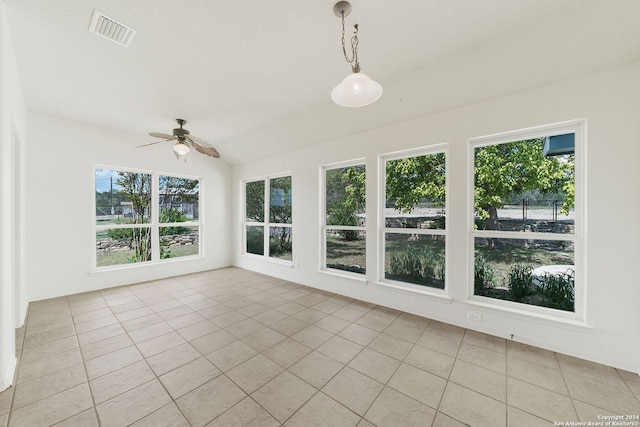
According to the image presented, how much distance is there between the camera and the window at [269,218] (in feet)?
17.1

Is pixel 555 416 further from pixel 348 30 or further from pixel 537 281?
pixel 348 30

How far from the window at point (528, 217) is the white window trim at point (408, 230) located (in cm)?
30

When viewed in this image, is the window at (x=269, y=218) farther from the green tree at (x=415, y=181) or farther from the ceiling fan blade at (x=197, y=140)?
the green tree at (x=415, y=181)

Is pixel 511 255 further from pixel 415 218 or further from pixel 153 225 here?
A: pixel 153 225

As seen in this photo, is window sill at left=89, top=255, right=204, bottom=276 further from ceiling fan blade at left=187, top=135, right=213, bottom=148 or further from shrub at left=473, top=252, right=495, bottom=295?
shrub at left=473, top=252, right=495, bottom=295

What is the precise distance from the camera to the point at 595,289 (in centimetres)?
229

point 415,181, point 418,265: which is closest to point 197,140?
point 415,181

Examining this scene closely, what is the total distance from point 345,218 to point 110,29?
140 inches

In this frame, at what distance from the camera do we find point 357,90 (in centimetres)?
162

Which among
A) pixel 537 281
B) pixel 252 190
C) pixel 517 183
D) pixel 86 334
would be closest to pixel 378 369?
pixel 537 281

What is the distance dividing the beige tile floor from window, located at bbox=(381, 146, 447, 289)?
25.0 inches

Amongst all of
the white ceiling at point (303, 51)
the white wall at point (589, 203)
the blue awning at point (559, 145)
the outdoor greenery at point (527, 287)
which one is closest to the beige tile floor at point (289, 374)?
the white wall at point (589, 203)

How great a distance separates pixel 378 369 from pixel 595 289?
2170 millimetres

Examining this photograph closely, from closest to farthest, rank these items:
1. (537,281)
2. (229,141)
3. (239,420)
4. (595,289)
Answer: (239,420) → (595,289) → (537,281) → (229,141)
